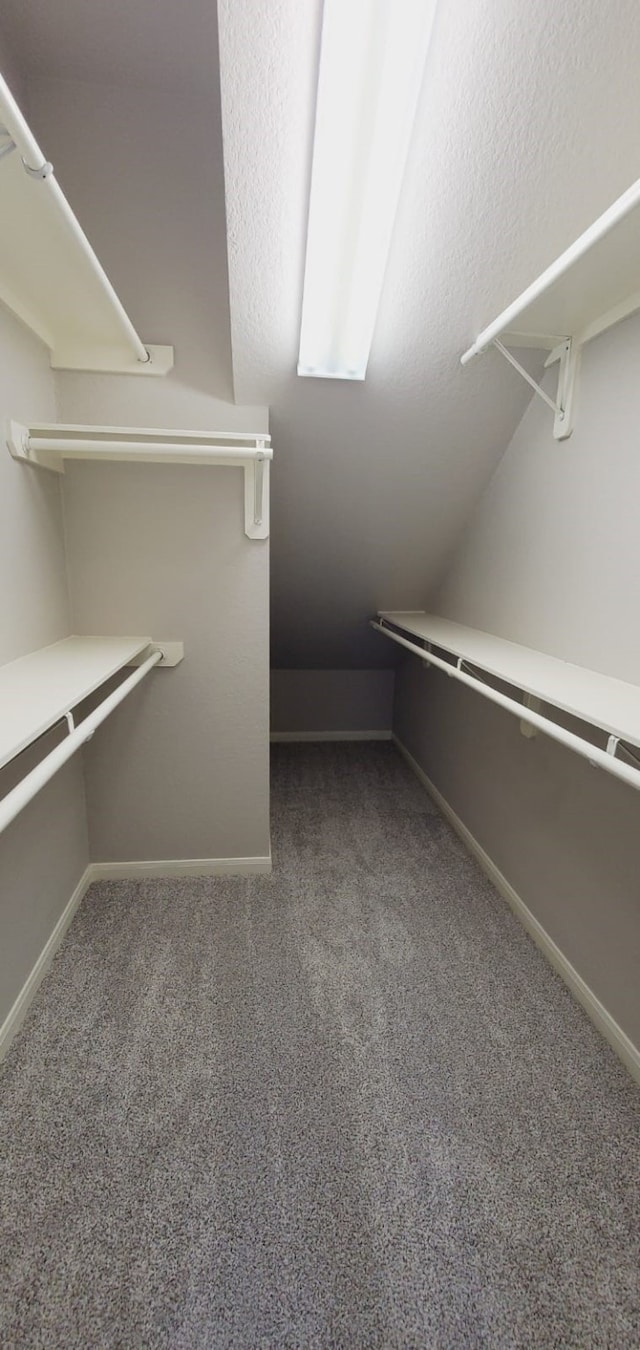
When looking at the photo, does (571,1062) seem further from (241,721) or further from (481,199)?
(481,199)

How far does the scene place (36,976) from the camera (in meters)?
1.45

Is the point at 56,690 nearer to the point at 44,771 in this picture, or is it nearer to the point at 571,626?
the point at 44,771

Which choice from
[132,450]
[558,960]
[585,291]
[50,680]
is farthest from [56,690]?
[558,960]

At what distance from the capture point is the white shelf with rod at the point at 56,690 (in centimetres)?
83

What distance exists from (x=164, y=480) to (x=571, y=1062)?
2.03 meters

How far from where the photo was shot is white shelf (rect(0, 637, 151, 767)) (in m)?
0.88

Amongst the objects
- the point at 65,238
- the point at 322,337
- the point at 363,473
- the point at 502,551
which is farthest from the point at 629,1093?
the point at 65,238

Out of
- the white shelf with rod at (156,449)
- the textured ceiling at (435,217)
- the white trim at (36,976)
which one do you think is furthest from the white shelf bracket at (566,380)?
the white trim at (36,976)

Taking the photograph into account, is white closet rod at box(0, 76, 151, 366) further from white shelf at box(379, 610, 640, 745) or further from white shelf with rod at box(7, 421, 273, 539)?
white shelf at box(379, 610, 640, 745)

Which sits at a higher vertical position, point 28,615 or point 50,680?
point 28,615

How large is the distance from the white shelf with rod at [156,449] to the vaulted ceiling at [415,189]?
0.21 m

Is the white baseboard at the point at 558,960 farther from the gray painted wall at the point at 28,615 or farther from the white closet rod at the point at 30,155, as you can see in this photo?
the white closet rod at the point at 30,155

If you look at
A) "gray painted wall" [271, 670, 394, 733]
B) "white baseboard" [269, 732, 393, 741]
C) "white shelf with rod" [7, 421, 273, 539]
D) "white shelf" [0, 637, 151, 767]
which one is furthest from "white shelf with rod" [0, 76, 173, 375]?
"white baseboard" [269, 732, 393, 741]

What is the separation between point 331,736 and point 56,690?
2.50 m
